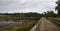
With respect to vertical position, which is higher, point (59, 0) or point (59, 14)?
point (59, 0)

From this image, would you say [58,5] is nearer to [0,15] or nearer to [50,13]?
[50,13]

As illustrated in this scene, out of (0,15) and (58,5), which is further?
(0,15)

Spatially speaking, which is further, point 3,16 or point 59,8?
point 3,16

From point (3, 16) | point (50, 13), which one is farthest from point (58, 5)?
point (3, 16)

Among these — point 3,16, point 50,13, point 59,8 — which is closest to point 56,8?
point 59,8

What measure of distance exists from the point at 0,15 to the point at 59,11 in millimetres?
51353

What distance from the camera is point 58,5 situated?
85.7 metres

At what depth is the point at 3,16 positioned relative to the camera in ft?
413

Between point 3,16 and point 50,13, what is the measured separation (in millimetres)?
29484

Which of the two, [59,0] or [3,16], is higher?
[59,0]

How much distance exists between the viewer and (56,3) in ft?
286

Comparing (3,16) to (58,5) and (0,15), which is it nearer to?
(0,15)

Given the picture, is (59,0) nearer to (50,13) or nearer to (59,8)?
(59,8)

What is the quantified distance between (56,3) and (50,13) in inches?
1446
